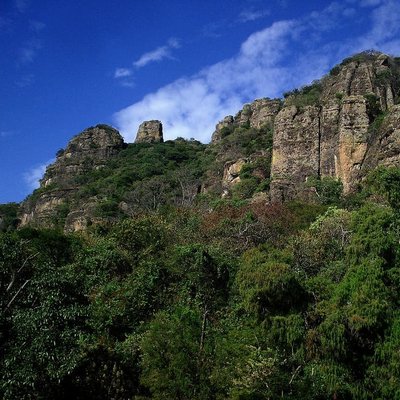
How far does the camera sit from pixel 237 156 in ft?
170

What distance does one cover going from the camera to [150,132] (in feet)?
279

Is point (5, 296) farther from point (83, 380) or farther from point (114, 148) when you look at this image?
point (114, 148)

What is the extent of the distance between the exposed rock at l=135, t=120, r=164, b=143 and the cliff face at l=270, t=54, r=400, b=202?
36389 mm

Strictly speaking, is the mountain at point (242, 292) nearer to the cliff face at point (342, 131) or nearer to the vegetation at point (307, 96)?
the cliff face at point (342, 131)

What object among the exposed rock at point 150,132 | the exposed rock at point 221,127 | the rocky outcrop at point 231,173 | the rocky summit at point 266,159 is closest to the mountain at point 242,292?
the rocky summit at point 266,159

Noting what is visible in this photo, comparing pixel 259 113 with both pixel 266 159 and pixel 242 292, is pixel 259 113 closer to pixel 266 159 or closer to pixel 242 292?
pixel 266 159

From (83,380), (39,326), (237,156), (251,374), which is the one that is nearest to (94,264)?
(83,380)

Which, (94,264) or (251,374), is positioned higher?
(94,264)

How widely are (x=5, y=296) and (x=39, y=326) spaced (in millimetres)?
1434

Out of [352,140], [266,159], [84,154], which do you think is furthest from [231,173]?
[84,154]

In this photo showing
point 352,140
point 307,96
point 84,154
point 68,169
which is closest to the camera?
point 352,140

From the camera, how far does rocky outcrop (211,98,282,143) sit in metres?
63.3

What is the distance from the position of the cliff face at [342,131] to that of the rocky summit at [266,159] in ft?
0.25

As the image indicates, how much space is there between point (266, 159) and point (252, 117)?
20877mm
